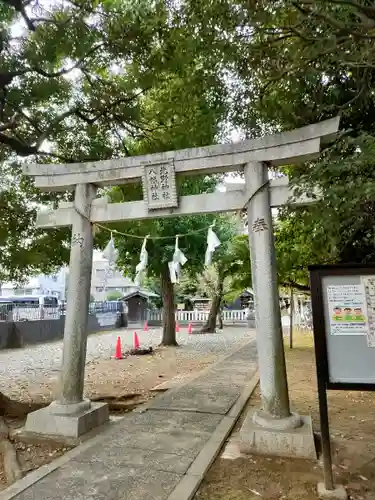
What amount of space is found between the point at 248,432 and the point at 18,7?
22.9 feet

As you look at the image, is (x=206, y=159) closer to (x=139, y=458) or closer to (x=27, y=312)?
(x=139, y=458)

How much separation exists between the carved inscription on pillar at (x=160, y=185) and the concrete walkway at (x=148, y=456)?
125 inches

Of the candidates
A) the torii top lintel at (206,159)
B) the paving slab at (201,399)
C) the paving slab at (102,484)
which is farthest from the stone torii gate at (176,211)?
the paving slab at (201,399)

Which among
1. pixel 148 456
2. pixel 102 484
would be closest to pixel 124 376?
pixel 148 456

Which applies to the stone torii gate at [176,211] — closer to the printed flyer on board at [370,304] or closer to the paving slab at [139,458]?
the paving slab at [139,458]

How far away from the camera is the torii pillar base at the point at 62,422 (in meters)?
5.16

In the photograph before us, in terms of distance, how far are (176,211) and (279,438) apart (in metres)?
3.26

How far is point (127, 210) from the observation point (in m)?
5.98

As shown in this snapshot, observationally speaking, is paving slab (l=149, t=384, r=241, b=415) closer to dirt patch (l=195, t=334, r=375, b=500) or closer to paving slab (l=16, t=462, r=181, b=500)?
dirt patch (l=195, t=334, r=375, b=500)

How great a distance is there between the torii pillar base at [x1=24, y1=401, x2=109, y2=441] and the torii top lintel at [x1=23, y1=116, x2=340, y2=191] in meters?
3.34

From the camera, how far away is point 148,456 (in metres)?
4.43

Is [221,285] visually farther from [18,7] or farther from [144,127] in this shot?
[18,7]

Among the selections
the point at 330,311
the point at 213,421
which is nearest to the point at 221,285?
the point at 213,421

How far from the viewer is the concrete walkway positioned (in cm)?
362
